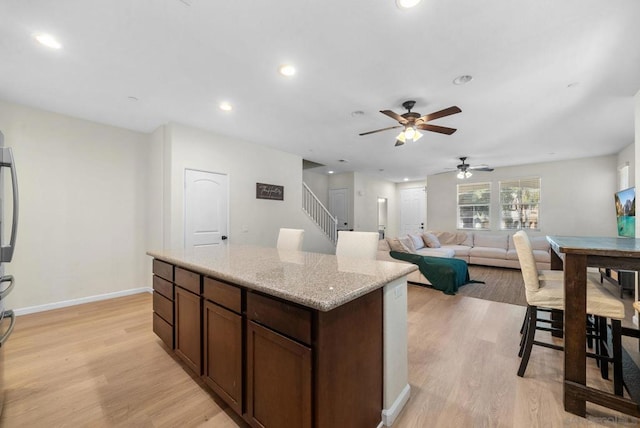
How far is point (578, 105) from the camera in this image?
3.35 metres

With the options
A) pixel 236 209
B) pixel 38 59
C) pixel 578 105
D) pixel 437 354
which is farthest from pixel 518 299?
pixel 38 59

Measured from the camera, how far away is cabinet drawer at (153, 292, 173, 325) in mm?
2279

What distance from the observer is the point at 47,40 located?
2.17m

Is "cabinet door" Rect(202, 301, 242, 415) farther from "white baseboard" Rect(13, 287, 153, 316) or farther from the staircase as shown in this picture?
the staircase

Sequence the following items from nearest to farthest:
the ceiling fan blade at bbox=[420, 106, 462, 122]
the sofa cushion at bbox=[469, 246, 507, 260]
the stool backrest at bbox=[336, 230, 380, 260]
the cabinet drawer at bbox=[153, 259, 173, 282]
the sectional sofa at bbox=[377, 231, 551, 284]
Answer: the cabinet drawer at bbox=[153, 259, 173, 282] < the stool backrest at bbox=[336, 230, 380, 260] < the ceiling fan blade at bbox=[420, 106, 462, 122] < the sectional sofa at bbox=[377, 231, 551, 284] < the sofa cushion at bbox=[469, 246, 507, 260]

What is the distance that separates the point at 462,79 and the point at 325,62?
4.74 feet

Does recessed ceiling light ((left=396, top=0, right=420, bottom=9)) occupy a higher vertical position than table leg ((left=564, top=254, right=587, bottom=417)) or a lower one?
higher

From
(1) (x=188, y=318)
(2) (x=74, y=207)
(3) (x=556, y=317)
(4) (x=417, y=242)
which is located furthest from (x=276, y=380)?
(4) (x=417, y=242)

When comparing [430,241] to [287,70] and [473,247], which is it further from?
[287,70]

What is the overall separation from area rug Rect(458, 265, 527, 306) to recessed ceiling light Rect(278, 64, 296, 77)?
159 inches

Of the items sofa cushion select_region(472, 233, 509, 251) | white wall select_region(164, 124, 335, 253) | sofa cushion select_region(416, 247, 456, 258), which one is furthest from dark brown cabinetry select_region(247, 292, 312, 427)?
sofa cushion select_region(472, 233, 509, 251)

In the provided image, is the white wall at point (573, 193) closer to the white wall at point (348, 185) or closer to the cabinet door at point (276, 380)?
the white wall at point (348, 185)

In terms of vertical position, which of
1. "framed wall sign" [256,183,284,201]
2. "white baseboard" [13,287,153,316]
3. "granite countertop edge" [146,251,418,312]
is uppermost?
"framed wall sign" [256,183,284,201]

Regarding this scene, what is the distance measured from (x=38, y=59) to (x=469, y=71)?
406 centimetres
